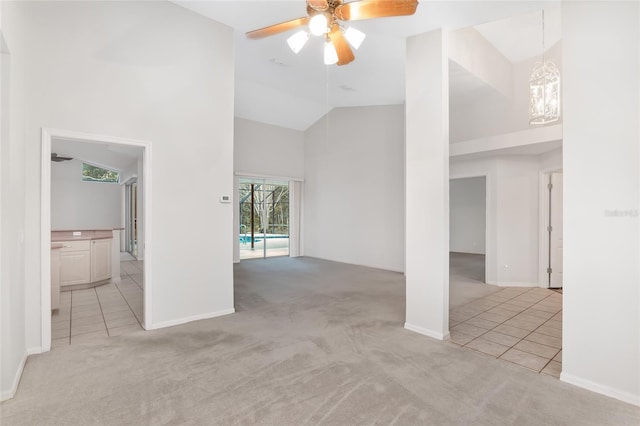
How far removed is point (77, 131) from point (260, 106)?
5.06 metres

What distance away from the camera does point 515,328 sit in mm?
3602

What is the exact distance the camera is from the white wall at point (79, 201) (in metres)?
9.70

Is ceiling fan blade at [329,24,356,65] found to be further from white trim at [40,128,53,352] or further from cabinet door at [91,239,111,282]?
cabinet door at [91,239,111,282]

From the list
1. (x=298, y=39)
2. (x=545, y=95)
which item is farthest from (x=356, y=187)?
(x=298, y=39)

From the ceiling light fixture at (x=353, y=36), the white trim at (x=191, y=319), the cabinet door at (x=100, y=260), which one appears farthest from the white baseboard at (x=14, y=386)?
the ceiling light fixture at (x=353, y=36)

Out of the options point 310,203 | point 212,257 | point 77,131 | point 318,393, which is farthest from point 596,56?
point 310,203

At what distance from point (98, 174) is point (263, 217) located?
618 cm

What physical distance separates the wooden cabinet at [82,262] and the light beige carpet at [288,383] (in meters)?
2.77

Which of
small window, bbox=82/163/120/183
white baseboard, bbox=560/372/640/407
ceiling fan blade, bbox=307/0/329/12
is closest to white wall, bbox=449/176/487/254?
white baseboard, bbox=560/372/640/407

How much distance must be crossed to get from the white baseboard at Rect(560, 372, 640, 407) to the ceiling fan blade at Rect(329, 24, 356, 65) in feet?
10.5

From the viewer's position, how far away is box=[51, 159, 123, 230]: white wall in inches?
382

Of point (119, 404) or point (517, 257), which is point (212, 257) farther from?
point (517, 257)

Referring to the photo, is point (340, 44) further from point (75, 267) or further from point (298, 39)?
point (75, 267)

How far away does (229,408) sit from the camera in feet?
6.93
